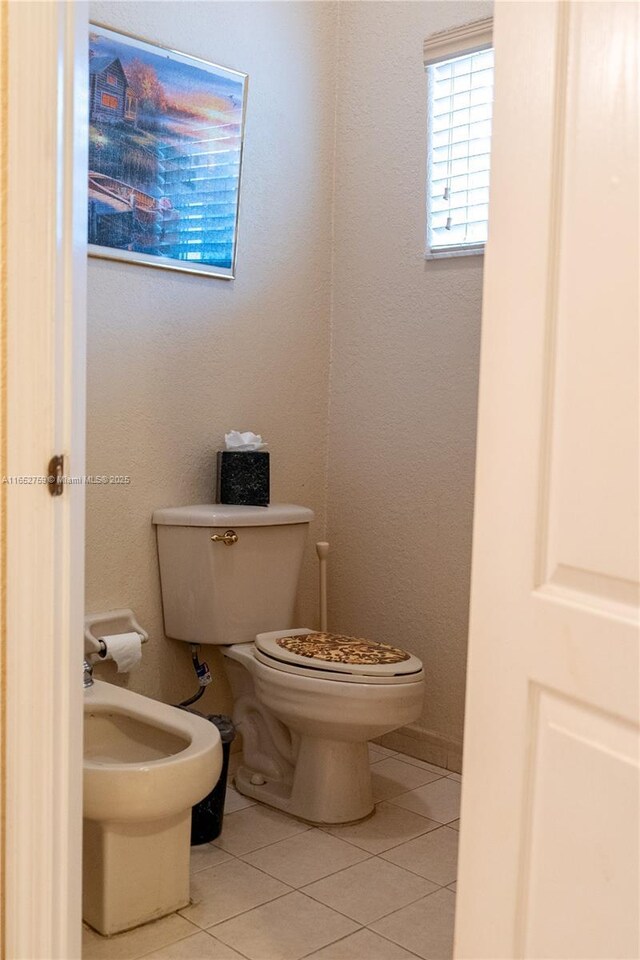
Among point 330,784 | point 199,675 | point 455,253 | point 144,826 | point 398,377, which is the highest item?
point 455,253

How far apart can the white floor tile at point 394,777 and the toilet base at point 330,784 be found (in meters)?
0.16

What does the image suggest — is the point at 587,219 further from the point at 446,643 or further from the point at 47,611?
the point at 446,643

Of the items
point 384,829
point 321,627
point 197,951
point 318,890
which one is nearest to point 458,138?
point 321,627

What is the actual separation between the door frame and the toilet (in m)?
0.98

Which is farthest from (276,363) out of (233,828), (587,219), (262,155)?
(587,219)

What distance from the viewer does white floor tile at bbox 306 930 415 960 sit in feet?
6.31

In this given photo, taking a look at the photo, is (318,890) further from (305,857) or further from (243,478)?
(243,478)

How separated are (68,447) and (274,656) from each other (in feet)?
3.85

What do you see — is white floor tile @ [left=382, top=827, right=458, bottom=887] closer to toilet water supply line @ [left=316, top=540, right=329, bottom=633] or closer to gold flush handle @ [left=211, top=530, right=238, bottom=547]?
toilet water supply line @ [left=316, top=540, right=329, bottom=633]

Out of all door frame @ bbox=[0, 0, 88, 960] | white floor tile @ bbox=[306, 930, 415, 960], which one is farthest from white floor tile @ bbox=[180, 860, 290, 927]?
door frame @ bbox=[0, 0, 88, 960]

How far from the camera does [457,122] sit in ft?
9.07

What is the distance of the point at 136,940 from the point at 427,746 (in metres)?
1.24

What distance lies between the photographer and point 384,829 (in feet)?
8.30

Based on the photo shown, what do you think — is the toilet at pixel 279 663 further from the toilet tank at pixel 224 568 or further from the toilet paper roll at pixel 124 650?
the toilet paper roll at pixel 124 650
